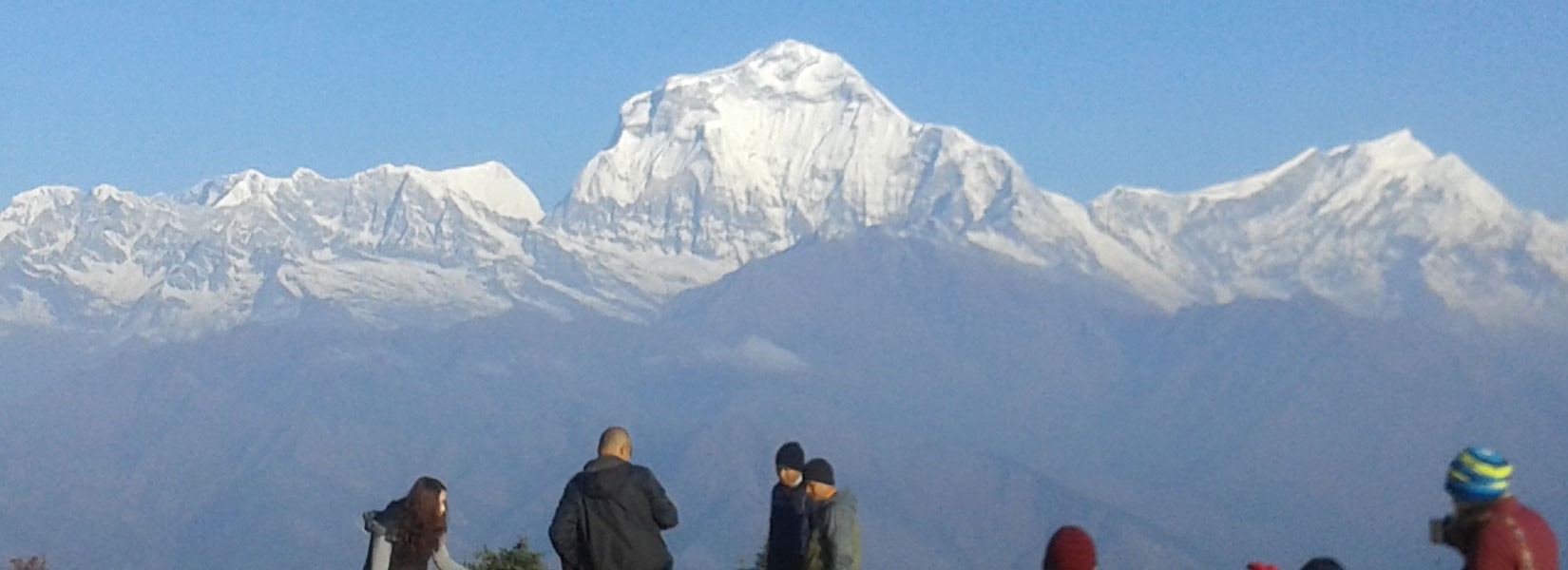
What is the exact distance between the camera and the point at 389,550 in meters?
10.4

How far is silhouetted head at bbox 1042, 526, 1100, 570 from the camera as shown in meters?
7.90

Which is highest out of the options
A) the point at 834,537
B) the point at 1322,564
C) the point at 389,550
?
the point at 834,537

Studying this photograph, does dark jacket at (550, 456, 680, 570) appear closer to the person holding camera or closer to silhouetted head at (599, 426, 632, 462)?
silhouetted head at (599, 426, 632, 462)

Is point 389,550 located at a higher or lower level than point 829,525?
lower

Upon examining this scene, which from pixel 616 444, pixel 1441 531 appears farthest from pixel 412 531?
pixel 1441 531

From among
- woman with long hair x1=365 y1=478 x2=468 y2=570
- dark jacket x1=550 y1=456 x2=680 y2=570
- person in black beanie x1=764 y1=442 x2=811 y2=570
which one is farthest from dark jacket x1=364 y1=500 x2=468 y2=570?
person in black beanie x1=764 y1=442 x2=811 y2=570

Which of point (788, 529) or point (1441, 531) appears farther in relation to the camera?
point (788, 529)

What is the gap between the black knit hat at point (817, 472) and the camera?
38.1 ft

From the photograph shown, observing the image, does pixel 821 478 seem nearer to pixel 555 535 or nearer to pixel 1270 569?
pixel 555 535

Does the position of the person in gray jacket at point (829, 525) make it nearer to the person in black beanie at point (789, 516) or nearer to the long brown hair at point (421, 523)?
the person in black beanie at point (789, 516)

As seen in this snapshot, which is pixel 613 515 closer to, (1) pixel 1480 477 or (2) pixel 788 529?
(2) pixel 788 529

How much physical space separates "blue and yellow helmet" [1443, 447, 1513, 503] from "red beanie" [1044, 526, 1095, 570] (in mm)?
1351

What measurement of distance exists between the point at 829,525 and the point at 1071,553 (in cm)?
364

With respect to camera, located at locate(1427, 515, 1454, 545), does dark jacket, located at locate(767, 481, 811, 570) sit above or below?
above
